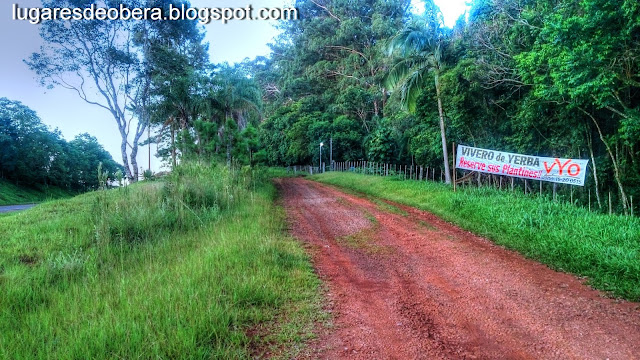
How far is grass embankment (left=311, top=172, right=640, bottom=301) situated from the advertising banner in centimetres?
122

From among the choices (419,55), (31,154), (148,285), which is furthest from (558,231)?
(31,154)

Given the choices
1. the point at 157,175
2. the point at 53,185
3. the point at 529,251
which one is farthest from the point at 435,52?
the point at 53,185

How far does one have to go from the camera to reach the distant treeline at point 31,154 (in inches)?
1374

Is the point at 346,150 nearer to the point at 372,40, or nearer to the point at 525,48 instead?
the point at 372,40

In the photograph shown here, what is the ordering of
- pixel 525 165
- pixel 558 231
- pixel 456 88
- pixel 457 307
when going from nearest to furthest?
pixel 457 307 → pixel 558 231 → pixel 525 165 → pixel 456 88

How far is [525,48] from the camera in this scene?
11070 mm

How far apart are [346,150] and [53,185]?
33.2 m

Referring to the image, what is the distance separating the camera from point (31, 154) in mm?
35875

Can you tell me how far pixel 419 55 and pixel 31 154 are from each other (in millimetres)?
40690

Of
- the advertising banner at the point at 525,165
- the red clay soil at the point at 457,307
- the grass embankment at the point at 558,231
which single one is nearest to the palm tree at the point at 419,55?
the advertising banner at the point at 525,165

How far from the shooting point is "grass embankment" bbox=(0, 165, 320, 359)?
2.79 m

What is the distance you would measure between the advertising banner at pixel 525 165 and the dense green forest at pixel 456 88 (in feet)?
4.46

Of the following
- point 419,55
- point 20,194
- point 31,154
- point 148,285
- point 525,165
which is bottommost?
point 20,194

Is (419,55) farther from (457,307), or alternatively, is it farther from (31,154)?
(31,154)
